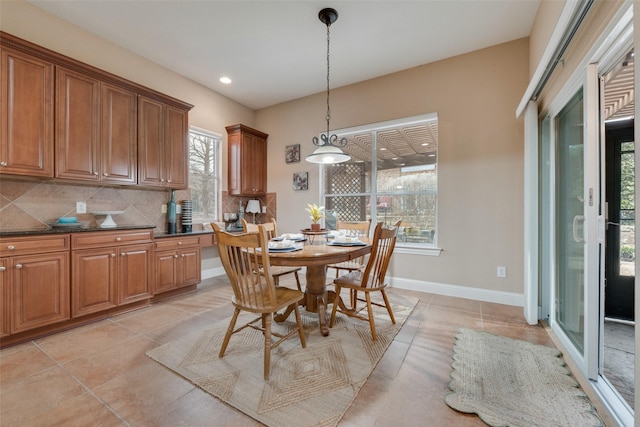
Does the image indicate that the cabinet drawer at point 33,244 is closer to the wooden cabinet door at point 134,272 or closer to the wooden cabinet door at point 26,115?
the wooden cabinet door at point 134,272

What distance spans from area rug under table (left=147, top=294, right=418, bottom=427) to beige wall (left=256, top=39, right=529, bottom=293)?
1.39m

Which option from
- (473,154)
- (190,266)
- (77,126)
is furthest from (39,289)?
(473,154)

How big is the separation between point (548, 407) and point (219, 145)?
16.0ft

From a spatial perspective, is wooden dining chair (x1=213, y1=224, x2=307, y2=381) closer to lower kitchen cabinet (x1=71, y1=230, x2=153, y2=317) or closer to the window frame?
lower kitchen cabinet (x1=71, y1=230, x2=153, y2=317)

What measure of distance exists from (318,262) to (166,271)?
233 centimetres

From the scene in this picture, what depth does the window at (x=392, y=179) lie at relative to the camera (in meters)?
3.64

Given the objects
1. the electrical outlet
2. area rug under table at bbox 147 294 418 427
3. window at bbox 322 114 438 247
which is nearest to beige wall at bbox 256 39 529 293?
the electrical outlet

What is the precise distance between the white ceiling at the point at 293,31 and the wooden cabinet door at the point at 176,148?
77 centimetres

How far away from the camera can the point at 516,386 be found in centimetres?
163

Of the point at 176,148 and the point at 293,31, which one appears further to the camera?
the point at 176,148

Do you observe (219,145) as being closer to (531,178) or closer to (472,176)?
(472,176)

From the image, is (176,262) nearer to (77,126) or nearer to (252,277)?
(77,126)

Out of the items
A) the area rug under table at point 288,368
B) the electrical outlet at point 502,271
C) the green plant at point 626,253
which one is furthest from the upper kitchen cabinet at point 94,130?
the green plant at point 626,253

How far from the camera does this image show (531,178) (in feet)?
8.38
